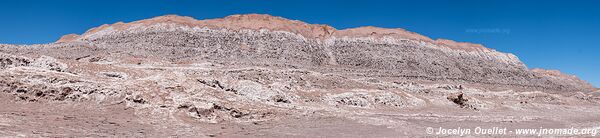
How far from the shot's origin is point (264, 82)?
123ft

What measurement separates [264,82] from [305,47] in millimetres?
39871

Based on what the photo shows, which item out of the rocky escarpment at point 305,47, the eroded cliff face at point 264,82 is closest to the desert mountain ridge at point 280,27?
the rocky escarpment at point 305,47

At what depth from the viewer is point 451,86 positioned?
204 ft

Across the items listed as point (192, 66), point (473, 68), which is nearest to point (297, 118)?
point (192, 66)

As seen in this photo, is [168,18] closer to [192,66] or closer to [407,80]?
[192,66]

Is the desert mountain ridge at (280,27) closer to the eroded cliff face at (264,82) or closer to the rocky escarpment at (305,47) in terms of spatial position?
the rocky escarpment at (305,47)

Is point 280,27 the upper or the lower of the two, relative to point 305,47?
upper

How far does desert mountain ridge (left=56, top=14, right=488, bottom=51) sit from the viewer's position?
257 ft

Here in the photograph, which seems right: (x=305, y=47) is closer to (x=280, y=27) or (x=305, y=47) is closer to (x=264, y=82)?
(x=280, y=27)

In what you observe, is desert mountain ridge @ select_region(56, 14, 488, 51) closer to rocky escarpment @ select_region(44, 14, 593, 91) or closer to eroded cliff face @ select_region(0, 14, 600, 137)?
rocky escarpment @ select_region(44, 14, 593, 91)

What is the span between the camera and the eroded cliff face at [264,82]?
21.2 meters

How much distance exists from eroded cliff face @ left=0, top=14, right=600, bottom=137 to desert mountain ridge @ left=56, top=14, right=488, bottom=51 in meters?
0.33

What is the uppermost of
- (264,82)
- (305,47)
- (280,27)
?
(280,27)

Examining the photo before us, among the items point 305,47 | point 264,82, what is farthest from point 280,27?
point 264,82
